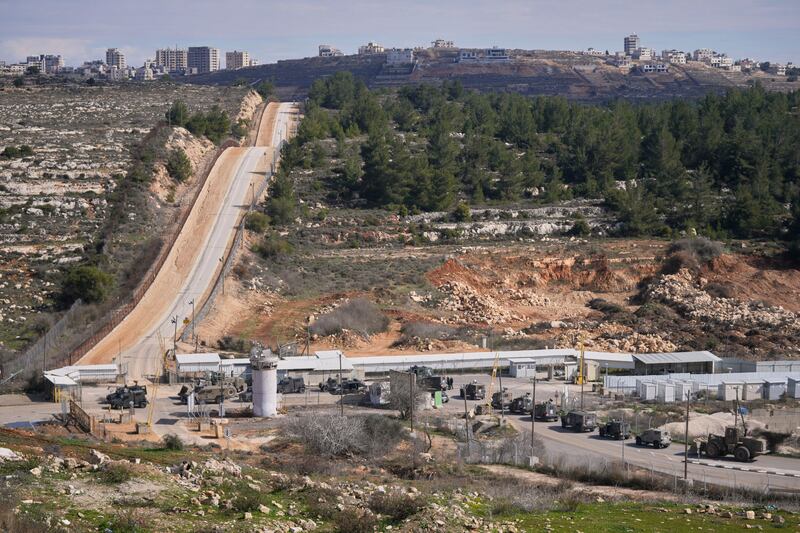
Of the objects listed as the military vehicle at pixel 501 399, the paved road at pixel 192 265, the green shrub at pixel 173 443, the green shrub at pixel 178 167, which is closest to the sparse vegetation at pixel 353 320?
the paved road at pixel 192 265

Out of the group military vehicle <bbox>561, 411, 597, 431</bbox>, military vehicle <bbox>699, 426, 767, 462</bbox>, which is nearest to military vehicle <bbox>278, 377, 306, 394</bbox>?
military vehicle <bbox>561, 411, 597, 431</bbox>

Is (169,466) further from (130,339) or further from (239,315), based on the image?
(239,315)

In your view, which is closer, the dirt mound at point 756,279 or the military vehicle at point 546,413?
the military vehicle at point 546,413

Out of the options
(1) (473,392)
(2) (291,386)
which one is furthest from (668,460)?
(2) (291,386)

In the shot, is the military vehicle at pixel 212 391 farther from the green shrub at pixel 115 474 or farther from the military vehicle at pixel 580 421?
the green shrub at pixel 115 474

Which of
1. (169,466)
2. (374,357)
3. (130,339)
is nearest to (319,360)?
(374,357)

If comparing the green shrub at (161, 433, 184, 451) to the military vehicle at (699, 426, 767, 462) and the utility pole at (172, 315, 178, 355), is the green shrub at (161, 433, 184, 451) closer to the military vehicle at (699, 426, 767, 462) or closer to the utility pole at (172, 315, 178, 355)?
the utility pole at (172, 315, 178, 355)
